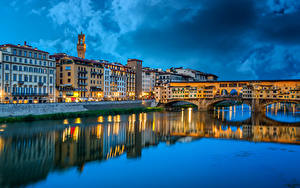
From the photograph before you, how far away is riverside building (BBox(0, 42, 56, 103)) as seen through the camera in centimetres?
5328

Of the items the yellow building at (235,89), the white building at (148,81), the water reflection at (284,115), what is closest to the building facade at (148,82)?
the white building at (148,81)

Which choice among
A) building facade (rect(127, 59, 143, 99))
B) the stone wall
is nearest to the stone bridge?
building facade (rect(127, 59, 143, 99))

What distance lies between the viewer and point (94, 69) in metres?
77.6

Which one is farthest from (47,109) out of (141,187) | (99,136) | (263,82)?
(263,82)

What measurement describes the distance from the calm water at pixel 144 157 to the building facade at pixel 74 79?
29167 mm

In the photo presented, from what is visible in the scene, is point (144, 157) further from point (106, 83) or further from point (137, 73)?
point (137, 73)

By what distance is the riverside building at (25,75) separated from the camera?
175 ft

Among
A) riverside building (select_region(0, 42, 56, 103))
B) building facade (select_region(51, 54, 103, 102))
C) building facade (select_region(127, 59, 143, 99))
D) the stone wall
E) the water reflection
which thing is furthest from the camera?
building facade (select_region(127, 59, 143, 99))

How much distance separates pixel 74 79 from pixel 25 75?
594 inches

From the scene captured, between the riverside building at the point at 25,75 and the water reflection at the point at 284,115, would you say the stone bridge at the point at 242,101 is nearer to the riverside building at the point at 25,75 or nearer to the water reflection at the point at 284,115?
the water reflection at the point at 284,115

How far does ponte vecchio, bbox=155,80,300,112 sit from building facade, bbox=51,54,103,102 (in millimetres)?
22482

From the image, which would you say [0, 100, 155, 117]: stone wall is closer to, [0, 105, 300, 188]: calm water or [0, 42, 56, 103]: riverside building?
[0, 42, 56, 103]: riverside building

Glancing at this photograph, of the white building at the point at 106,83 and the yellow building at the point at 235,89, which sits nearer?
the yellow building at the point at 235,89

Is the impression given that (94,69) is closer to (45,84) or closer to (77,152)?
(45,84)
